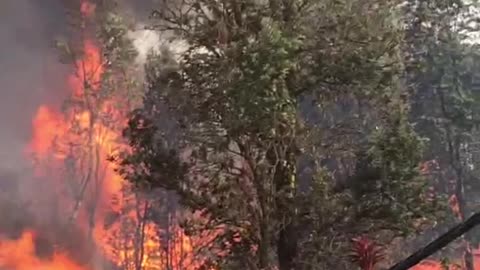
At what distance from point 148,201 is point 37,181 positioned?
3.67 m

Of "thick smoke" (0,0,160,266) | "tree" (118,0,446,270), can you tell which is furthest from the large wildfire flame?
"tree" (118,0,446,270)

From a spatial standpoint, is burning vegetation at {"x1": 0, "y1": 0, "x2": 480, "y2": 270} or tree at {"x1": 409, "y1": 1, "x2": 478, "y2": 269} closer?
burning vegetation at {"x1": 0, "y1": 0, "x2": 480, "y2": 270}

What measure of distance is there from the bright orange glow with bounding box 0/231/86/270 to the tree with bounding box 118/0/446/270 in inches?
391

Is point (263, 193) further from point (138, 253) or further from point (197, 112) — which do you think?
point (138, 253)

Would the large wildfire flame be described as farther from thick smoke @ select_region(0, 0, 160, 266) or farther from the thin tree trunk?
the thin tree trunk

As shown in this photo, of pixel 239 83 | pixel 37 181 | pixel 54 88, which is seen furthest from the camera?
pixel 54 88

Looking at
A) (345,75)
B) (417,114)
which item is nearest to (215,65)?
(345,75)

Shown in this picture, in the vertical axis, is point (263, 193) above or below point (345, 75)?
below

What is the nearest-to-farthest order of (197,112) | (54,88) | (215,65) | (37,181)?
1. (215,65)
2. (197,112)
3. (37,181)
4. (54,88)

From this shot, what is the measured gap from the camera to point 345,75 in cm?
774

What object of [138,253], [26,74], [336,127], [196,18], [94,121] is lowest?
[138,253]

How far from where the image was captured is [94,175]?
19.2 meters

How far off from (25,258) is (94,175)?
351 centimetres

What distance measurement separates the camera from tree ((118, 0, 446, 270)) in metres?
7.51
